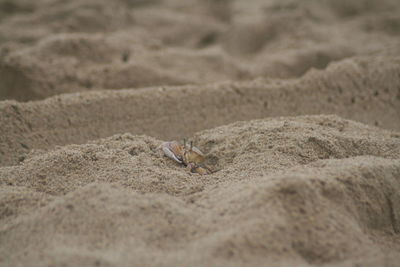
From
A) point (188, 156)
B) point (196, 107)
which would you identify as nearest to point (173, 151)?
point (188, 156)

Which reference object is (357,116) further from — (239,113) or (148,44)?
(148,44)

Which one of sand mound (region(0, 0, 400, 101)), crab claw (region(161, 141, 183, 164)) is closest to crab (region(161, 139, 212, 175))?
crab claw (region(161, 141, 183, 164))

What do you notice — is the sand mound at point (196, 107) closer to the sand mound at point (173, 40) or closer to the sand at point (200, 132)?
the sand at point (200, 132)

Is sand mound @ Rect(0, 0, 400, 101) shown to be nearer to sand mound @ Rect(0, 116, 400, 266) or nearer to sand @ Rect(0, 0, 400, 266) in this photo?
sand @ Rect(0, 0, 400, 266)

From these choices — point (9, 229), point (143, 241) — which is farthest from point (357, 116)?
point (9, 229)

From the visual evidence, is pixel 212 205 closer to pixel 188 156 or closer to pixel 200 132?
pixel 188 156

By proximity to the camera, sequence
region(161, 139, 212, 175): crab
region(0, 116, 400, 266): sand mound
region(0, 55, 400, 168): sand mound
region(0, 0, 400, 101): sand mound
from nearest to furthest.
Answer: region(0, 116, 400, 266): sand mound
region(161, 139, 212, 175): crab
region(0, 55, 400, 168): sand mound
region(0, 0, 400, 101): sand mound

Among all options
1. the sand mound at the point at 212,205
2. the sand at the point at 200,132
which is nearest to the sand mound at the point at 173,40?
the sand at the point at 200,132
